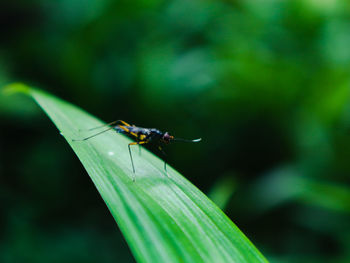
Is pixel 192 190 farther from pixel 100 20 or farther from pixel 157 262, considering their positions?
pixel 100 20

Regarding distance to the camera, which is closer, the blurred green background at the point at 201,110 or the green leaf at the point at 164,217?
the green leaf at the point at 164,217

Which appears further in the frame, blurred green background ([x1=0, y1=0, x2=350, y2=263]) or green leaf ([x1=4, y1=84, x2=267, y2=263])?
blurred green background ([x1=0, y1=0, x2=350, y2=263])

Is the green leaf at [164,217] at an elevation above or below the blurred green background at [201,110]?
below

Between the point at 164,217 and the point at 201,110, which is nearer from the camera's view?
the point at 164,217

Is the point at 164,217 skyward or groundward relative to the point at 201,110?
groundward

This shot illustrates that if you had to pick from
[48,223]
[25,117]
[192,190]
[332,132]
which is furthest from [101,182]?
[332,132]

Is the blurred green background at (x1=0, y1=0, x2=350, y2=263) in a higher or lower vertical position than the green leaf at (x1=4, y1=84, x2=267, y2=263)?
higher
